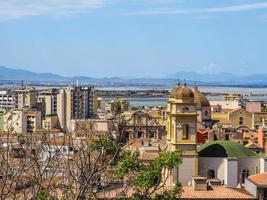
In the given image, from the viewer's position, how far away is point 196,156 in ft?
118

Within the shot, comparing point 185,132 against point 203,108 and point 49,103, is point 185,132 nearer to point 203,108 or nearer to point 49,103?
point 203,108

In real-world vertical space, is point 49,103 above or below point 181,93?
below

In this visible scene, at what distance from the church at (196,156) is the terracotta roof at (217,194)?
4.84 meters

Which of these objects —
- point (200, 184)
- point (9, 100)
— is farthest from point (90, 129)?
point (9, 100)

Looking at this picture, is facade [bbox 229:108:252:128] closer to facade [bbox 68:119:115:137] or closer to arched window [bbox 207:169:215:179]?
facade [bbox 68:119:115:137]

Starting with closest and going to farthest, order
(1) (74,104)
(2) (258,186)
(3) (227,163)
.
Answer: (2) (258,186), (3) (227,163), (1) (74,104)

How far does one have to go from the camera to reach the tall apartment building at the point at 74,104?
10550 centimetres

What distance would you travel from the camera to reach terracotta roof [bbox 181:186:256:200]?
29630 mm

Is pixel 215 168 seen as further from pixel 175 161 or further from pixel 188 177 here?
pixel 175 161

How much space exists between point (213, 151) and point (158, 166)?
36.3ft

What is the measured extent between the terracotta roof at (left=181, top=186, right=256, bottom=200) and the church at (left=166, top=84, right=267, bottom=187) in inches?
191

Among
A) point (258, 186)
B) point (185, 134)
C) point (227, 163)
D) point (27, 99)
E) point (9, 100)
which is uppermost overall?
point (27, 99)

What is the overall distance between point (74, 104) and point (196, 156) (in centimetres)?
7437

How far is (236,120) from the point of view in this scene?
81.6m
